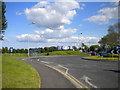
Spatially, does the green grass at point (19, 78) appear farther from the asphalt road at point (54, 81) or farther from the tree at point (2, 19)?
the tree at point (2, 19)

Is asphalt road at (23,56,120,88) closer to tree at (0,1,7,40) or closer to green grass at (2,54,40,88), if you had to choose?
green grass at (2,54,40,88)

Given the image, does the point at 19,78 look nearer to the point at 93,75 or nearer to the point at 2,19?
the point at 93,75

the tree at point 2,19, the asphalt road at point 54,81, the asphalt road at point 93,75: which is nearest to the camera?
the asphalt road at point 54,81

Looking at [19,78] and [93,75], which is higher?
[19,78]

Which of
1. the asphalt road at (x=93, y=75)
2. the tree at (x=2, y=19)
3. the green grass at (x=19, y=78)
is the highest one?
the tree at (x=2, y=19)

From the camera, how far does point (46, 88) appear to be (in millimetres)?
8531

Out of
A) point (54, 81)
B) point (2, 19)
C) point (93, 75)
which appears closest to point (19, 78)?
point (54, 81)

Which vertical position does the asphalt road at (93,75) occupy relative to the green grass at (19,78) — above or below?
below

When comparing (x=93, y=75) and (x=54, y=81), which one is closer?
(x=54, y=81)

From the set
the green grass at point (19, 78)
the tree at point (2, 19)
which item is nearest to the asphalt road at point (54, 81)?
the green grass at point (19, 78)

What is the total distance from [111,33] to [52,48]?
260ft

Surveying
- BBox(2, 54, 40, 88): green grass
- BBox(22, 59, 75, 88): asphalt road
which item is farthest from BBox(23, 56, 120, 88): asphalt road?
BBox(2, 54, 40, 88): green grass

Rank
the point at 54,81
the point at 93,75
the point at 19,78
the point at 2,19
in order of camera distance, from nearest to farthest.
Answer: the point at 54,81 < the point at 19,78 < the point at 93,75 < the point at 2,19

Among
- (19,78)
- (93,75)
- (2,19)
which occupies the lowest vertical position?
(93,75)
